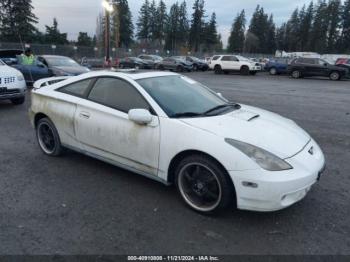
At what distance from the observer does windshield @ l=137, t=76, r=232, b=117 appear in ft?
12.6

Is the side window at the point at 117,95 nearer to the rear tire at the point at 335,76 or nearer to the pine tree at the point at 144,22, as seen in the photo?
the rear tire at the point at 335,76

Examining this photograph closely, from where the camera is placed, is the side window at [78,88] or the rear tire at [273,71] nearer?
the side window at [78,88]

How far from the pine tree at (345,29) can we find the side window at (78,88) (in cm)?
9590

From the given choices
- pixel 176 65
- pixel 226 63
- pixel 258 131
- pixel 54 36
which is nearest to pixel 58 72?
pixel 258 131

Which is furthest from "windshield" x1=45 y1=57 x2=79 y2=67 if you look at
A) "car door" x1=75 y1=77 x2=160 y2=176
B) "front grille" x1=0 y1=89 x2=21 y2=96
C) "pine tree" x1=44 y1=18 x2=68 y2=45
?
"pine tree" x1=44 y1=18 x2=68 y2=45

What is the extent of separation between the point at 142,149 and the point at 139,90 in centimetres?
74

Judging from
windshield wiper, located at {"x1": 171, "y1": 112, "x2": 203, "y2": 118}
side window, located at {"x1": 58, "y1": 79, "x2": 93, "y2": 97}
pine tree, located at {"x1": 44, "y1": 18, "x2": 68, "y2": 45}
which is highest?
pine tree, located at {"x1": 44, "y1": 18, "x2": 68, "y2": 45}

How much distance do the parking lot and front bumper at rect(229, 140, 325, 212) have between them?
1.03 feet

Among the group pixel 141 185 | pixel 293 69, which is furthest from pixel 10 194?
pixel 293 69

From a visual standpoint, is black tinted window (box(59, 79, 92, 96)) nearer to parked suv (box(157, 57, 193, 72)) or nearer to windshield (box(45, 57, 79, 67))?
windshield (box(45, 57, 79, 67))

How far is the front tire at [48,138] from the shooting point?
4.95m

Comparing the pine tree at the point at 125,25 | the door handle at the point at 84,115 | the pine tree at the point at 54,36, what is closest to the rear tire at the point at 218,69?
the door handle at the point at 84,115

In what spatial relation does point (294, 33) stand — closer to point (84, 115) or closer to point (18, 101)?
point (18, 101)

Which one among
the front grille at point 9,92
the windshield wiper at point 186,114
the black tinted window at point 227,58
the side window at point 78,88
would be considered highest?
the black tinted window at point 227,58
